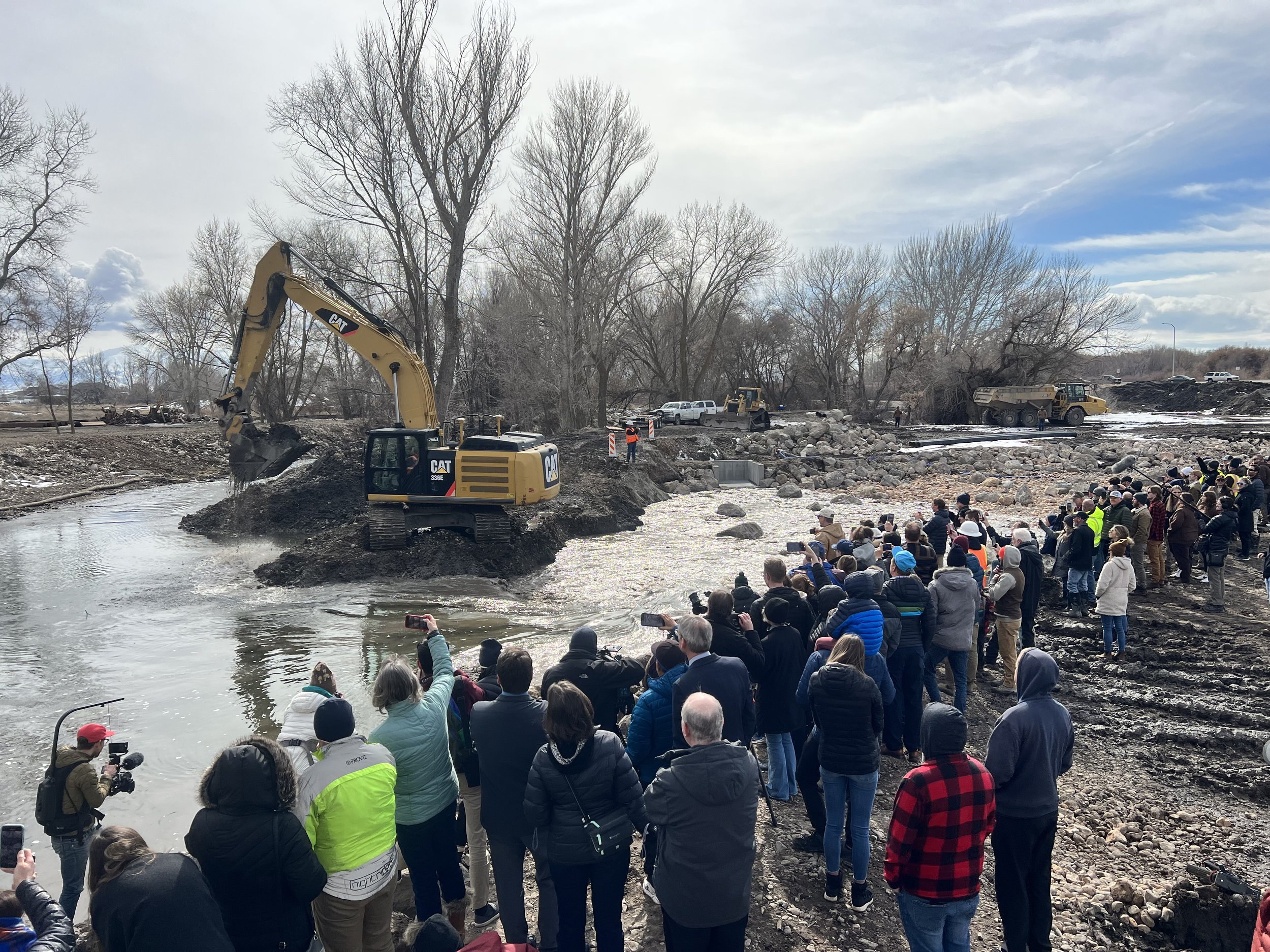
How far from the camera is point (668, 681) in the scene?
161 inches

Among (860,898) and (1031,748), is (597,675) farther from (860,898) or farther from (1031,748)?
(1031,748)

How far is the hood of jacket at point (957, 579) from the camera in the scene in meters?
6.07

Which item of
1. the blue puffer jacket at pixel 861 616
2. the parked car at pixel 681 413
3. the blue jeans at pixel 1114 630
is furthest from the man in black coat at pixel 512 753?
the parked car at pixel 681 413

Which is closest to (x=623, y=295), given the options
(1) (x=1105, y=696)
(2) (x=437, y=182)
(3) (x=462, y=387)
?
(3) (x=462, y=387)

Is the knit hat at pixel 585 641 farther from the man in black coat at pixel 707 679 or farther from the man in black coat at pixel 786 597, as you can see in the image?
the man in black coat at pixel 786 597

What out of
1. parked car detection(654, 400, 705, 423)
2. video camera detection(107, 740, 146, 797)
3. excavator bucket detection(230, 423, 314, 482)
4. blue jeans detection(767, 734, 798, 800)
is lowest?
blue jeans detection(767, 734, 798, 800)

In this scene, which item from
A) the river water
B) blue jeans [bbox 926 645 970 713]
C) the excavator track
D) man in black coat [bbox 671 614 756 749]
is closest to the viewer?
man in black coat [bbox 671 614 756 749]

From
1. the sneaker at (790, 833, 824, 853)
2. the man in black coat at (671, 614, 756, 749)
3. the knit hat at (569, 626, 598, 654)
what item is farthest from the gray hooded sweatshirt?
the knit hat at (569, 626, 598, 654)

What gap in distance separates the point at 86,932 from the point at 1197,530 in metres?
12.5

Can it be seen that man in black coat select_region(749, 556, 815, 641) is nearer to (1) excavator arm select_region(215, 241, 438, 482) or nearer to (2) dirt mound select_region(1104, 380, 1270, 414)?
(1) excavator arm select_region(215, 241, 438, 482)

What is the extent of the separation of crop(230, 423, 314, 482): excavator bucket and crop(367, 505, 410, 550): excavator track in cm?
456

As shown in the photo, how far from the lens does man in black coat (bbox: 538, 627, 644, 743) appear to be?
4.13 meters

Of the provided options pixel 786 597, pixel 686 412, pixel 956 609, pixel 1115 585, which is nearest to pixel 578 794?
pixel 786 597

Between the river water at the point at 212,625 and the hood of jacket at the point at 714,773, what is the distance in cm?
450
